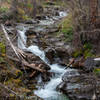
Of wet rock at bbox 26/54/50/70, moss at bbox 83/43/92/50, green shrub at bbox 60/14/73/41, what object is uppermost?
green shrub at bbox 60/14/73/41

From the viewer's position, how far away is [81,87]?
7.94 metres

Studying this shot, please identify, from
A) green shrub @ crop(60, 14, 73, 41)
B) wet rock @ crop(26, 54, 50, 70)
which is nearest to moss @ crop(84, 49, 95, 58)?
green shrub @ crop(60, 14, 73, 41)

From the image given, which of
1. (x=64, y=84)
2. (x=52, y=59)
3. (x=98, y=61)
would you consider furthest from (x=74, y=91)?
(x=52, y=59)

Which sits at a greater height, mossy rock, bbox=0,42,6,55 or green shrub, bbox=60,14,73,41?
green shrub, bbox=60,14,73,41

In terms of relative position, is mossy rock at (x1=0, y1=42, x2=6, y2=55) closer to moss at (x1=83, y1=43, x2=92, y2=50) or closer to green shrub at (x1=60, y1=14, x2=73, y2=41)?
moss at (x1=83, y1=43, x2=92, y2=50)

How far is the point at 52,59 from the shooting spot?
→ 12.0m

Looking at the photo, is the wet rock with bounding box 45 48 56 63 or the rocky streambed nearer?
the rocky streambed

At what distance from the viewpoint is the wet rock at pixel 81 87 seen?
747 cm

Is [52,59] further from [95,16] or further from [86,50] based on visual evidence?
[95,16]

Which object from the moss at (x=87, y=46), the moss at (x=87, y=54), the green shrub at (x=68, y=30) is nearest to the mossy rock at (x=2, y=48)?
the moss at (x=87, y=54)

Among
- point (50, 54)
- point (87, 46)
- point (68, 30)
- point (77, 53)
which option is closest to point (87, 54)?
point (87, 46)

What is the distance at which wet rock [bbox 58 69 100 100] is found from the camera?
747 cm

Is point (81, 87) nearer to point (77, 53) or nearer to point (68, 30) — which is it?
point (77, 53)

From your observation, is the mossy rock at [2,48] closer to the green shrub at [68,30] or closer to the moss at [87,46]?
the moss at [87,46]
